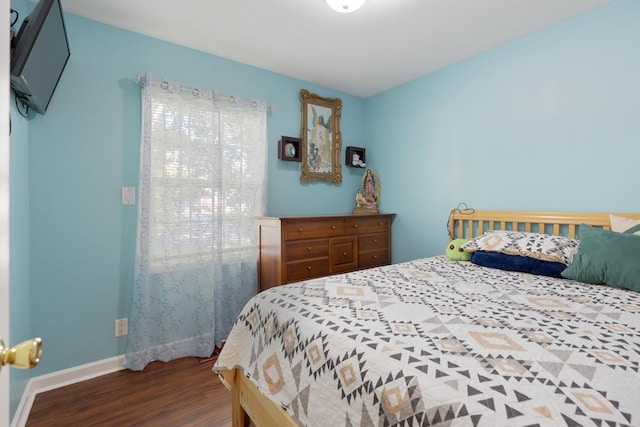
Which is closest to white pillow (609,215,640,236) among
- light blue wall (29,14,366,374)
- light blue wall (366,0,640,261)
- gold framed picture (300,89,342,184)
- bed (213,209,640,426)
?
bed (213,209,640,426)

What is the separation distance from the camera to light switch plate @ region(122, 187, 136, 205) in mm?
2291

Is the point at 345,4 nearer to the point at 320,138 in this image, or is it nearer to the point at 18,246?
the point at 320,138

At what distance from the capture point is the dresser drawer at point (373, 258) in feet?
10.5

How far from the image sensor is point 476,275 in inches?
75.5

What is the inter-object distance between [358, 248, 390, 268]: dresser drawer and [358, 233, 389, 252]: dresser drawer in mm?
47

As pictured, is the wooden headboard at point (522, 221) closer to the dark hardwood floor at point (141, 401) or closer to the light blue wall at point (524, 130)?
the light blue wall at point (524, 130)

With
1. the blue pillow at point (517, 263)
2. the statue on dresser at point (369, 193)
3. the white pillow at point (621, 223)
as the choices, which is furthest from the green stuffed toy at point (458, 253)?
the statue on dresser at point (369, 193)

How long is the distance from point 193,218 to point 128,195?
48 centimetres

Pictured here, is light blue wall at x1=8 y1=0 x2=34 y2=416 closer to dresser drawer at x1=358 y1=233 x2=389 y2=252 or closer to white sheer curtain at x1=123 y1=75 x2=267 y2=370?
white sheer curtain at x1=123 y1=75 x2=267 y2=370

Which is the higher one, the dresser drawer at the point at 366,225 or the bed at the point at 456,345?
the dresser drawer at the point at 366,225

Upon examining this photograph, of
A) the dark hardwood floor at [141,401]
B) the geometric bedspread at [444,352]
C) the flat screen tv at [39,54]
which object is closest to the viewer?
the geometric bedspread at [444,352]

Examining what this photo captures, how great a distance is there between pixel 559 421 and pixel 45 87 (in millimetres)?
2560

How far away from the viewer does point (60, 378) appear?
2062mm

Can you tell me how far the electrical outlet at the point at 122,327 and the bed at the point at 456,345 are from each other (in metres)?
1.24
